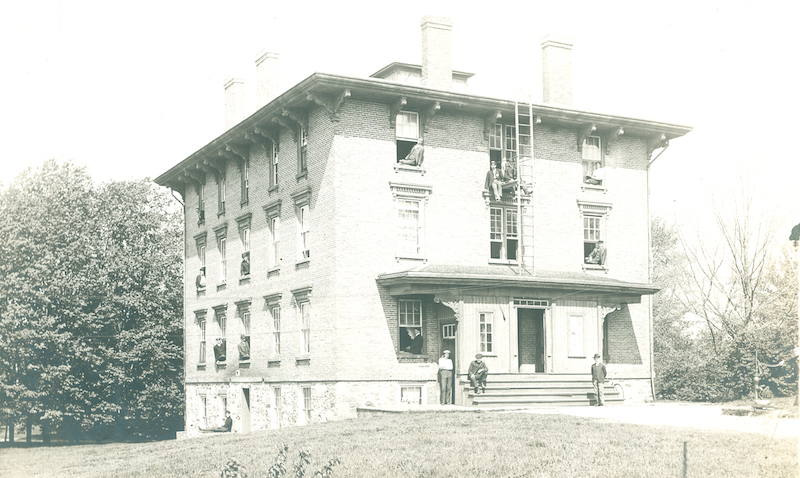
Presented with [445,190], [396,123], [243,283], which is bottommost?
[243,283]

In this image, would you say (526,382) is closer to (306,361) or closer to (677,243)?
(306,361)

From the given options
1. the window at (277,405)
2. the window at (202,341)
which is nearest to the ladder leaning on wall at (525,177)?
the window at (277,405)

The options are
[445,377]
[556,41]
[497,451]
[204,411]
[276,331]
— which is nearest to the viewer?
[497,451]

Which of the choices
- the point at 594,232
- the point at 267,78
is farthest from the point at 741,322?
the point at 267,78

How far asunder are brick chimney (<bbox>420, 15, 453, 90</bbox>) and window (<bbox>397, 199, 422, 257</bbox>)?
4299mm

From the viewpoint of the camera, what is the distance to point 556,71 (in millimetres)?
35750

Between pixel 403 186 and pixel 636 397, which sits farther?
pixel 636 397

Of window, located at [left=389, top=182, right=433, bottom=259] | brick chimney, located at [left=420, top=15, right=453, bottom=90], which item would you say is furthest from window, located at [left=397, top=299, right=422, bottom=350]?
brick chimney, located at [left=420, top=15, right=453, bottom=90]

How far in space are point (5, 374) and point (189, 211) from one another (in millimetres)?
12982

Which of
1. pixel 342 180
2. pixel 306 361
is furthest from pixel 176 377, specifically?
pixel 342 180

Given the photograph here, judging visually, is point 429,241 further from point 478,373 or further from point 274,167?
point 274,167

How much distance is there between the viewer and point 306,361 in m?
32.2

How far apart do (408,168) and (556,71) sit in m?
8.03

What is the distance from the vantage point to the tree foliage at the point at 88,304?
47375 millimetres
